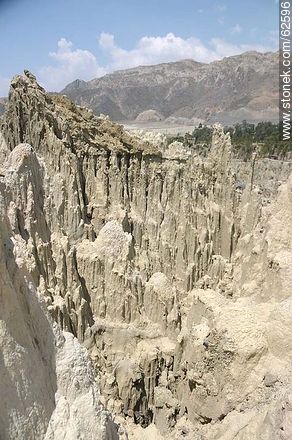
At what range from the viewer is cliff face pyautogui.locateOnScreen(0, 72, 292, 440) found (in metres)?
8.63

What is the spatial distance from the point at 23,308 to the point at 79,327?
7.53 m

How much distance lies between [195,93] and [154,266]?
161 meters

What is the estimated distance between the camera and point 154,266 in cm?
1614

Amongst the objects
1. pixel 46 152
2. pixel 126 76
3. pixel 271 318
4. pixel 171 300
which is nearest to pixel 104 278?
pixel 171 300

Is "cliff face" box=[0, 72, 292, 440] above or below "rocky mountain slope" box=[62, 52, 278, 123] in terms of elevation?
below

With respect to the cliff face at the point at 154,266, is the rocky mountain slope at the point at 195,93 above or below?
above

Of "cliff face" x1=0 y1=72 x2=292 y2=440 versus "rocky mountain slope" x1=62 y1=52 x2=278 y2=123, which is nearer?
"cliff face" x1=0 y1=72 x2=292 y2=440

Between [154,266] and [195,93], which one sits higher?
[195,93]

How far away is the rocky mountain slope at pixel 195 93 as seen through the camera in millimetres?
134750

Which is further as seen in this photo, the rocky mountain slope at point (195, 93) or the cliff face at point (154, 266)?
the rocky mountain slope at point (195, 93)

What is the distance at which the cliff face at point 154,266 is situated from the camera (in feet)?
28.3

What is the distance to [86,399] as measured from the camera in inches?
221

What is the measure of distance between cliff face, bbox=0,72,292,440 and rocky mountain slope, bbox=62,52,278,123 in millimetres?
111260

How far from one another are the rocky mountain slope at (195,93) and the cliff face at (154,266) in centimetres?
11126
